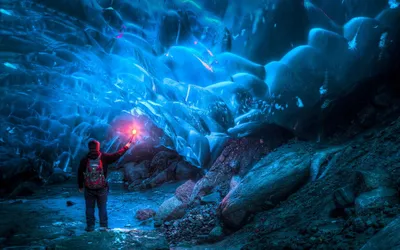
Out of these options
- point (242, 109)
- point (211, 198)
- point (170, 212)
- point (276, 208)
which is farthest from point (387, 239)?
point (170, 212)

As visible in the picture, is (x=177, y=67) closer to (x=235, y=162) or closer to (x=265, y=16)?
(x=265, y=16)

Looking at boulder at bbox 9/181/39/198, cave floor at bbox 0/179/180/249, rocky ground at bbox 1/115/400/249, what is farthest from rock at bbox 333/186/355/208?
boulder at bbox 9/181/39/198

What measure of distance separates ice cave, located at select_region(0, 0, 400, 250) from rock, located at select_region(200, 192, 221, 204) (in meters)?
0.05

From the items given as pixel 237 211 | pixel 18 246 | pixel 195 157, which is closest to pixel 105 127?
pixel 195 157

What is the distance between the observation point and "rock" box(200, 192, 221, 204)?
643 cm

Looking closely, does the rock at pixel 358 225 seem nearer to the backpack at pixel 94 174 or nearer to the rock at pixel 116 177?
the backpack at pixel 94 174

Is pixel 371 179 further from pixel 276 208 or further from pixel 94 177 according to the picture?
pixel 94 177

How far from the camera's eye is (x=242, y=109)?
6129 mm

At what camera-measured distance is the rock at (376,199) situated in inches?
113

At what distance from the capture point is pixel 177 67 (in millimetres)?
6184

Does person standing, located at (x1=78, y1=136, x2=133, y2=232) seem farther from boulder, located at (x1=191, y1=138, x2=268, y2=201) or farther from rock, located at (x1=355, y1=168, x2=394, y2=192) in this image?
rock, located at (x1=355, y1=168, x2=394, y2=192)

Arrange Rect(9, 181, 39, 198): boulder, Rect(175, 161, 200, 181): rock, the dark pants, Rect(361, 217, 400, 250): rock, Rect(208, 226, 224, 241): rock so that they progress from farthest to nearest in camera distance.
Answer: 1. Rect(175, 161, 200, 181): rock
2. Rect(9, 181, 39, 198): boulder
3. Rect(208, 226, 224, 241): rock
4. the dark pants
5. Rect(361, 217, 400, 250): rock

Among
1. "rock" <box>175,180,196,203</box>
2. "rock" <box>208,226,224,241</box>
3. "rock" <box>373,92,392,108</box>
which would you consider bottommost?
"rock" <box>208,226,224,241</box>

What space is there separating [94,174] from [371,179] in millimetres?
4058
